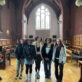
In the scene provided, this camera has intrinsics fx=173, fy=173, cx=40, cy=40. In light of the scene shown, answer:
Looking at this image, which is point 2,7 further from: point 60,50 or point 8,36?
point 60,50

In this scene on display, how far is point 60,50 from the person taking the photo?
511 cm

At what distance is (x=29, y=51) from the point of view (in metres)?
5.71

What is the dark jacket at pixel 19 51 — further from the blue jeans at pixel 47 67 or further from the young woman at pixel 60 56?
the young woman at pixel 60 56

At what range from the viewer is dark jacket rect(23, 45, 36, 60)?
570cm

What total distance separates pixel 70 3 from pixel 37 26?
975cm

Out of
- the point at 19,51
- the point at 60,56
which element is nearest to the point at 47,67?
the point at 19,51

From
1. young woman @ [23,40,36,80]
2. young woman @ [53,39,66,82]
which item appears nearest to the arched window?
young woman @ [23,40,36,80]

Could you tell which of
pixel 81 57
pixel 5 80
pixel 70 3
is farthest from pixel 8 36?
pixel 5 80

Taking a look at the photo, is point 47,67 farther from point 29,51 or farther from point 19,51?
point 19,51

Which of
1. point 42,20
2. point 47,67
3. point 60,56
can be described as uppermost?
point 42,20

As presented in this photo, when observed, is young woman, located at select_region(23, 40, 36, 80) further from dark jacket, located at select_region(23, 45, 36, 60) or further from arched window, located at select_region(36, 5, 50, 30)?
arched window, located at select_region(36, 5, 50, 30)

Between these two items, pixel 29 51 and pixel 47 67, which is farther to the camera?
pixel 47 67

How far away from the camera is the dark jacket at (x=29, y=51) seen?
5.70 meters

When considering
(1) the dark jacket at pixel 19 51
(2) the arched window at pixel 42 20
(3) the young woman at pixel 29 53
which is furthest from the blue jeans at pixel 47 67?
(2) the arched window at pixel 42 20
